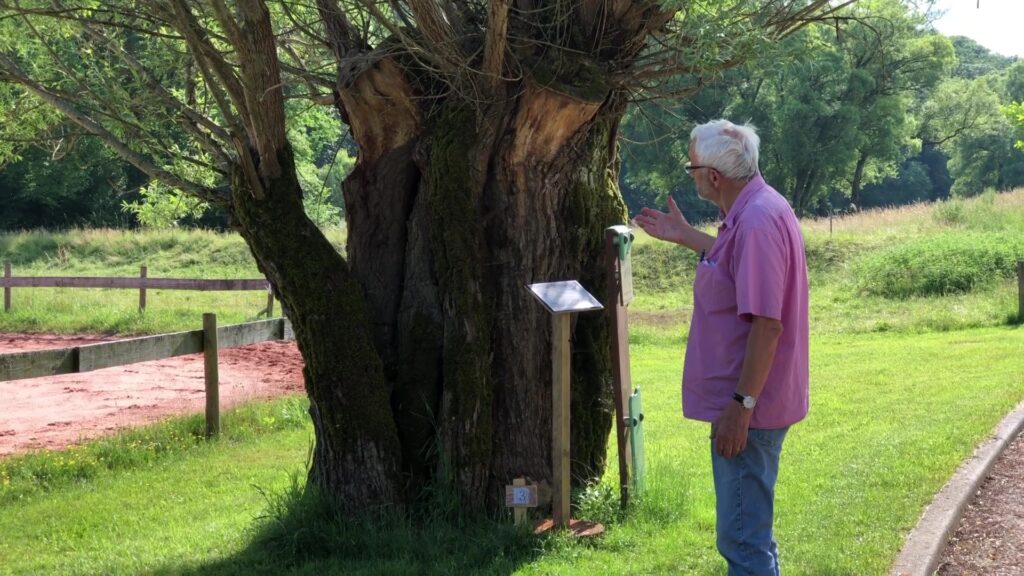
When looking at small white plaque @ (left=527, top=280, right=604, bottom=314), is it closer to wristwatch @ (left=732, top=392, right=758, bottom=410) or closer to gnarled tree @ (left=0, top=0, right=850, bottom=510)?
gnarled tree @ (left=0, top=0, right=850, bottom=510)

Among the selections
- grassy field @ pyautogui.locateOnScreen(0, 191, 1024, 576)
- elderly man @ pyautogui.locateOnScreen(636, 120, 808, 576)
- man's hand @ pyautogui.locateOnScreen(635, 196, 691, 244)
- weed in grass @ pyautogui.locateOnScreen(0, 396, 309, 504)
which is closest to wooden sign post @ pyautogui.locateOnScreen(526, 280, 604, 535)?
grassy field @ pyautogui.locateOnScreen(0, 191, 1024, 576)

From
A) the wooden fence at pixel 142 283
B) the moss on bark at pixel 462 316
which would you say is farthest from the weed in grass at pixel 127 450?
the wooden fence at pixel 142 283

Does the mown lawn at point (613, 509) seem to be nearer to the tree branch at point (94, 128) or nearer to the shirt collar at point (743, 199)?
the tree branch at point (94, 128)

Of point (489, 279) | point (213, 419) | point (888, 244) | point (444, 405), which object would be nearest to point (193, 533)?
point (444, 405)

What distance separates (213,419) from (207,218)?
134 feet

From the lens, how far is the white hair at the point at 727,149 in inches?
160

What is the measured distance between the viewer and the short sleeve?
3.77 meters

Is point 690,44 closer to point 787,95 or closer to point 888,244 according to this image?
point 888,244

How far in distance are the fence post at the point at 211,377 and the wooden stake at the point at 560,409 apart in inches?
209

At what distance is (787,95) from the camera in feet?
186

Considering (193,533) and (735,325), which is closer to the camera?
(735,325)

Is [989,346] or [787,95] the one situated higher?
[787,95]

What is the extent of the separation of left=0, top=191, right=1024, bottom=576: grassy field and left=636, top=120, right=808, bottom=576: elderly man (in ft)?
5.21

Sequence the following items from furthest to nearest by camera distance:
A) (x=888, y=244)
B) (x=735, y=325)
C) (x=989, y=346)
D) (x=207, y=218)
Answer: (x=207, y=218) < (x=888, y=244) < (x=989, y=346) < (x=735, y=325)
